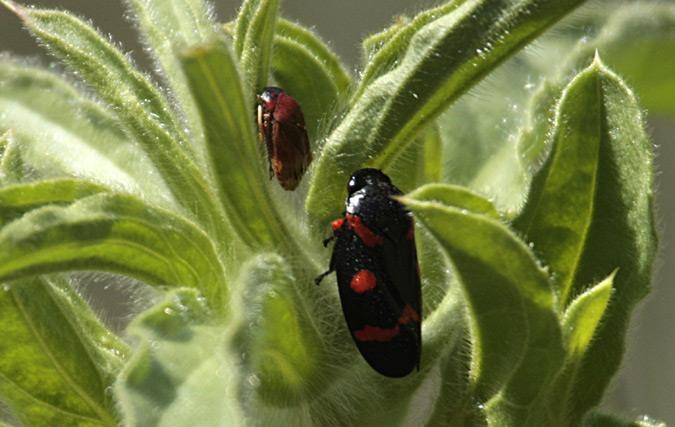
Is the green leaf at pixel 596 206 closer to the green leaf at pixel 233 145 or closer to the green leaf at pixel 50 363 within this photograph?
the green leaf at pixel 233 145

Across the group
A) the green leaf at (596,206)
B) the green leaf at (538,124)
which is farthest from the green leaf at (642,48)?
the green leaf at (596,206)

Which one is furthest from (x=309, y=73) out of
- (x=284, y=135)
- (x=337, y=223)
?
(x=337, y=223)

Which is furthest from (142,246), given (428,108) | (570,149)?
(570,149)

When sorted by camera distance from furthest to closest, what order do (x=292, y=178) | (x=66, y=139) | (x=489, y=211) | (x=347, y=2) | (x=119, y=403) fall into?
(x=347, y=2) < (x=66, y=139) < (x=292, y=178) < (x=489, y=211) < (x=119, y=403)

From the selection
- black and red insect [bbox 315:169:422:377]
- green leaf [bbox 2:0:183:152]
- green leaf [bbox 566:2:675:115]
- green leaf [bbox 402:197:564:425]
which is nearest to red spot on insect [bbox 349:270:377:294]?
black and red insect [bbox 315:169:422:377]

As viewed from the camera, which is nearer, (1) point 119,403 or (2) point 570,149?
(1) point 119,403

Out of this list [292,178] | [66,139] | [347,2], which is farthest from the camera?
[347,2]

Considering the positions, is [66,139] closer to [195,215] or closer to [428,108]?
[195,215]
